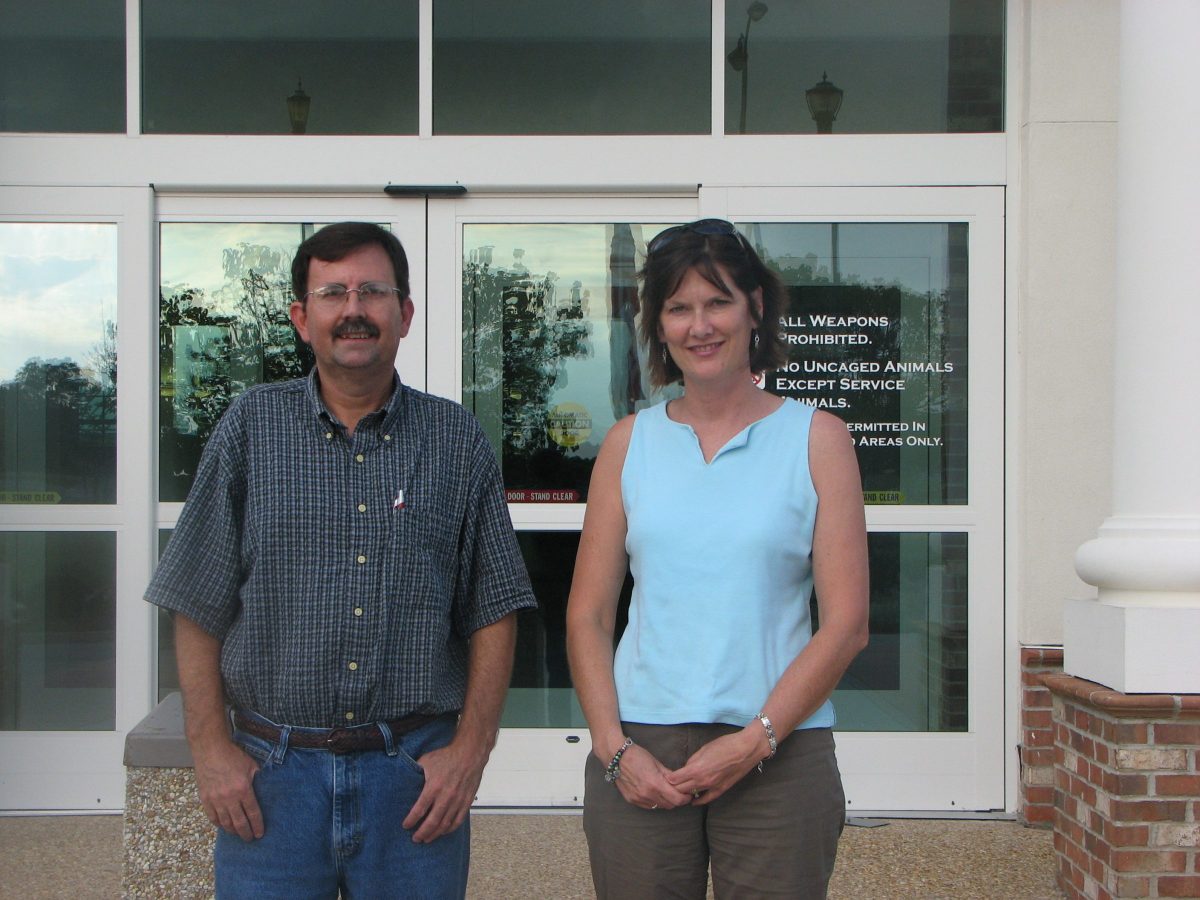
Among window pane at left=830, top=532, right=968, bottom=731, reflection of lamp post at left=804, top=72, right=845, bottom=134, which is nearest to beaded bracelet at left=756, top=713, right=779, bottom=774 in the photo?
window pane at left=830, top=532, right=968, bottom=731

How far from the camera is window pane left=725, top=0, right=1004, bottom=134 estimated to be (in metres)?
5.47

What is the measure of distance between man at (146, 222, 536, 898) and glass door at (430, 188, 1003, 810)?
3.10m

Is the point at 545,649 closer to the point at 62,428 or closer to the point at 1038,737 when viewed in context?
the point at 1038,737

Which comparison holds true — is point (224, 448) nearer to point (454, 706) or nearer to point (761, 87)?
point (454, 706)

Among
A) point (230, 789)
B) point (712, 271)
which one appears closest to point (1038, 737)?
point (712, 271)

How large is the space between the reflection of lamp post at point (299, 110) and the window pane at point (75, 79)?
740 mm

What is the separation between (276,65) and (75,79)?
2.87 feet

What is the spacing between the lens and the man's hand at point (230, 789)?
2.22 m

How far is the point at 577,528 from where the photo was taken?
5.47 metres

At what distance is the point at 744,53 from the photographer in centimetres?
550

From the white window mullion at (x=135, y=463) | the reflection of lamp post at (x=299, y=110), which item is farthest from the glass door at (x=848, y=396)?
the white window mullion at (x=135, y=463)

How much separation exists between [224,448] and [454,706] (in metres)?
0.65

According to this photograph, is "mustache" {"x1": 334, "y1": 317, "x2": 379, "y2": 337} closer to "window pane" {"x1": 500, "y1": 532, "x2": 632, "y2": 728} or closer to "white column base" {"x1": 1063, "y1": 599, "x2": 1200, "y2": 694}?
"white column base" {"x1": 1063, "y1": 599, "x2": 1200, "y2": 694}

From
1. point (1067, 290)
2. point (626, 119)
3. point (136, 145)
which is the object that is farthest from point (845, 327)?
point (136, 145)
